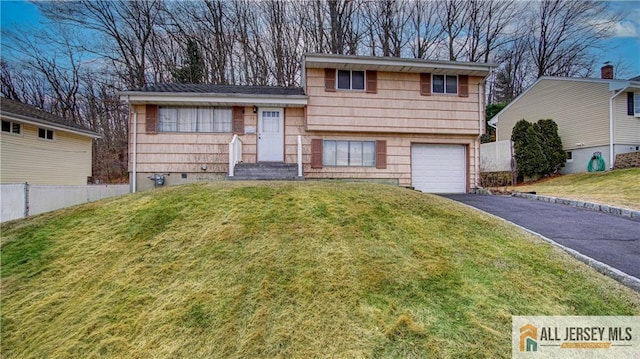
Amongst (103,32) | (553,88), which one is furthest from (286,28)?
(553,88)

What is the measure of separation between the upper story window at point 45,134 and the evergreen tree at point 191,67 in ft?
25.6

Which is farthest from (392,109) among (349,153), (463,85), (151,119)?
(151,119)

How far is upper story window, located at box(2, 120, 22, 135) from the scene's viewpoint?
1235 cm

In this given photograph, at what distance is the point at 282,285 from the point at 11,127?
15.7 meters

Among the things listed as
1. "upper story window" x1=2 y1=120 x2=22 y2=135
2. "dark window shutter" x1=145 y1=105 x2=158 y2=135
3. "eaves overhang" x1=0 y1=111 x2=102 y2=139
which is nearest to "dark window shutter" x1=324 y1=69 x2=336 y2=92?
"dark window shutter" x1=145 y1=105 x2=158 y2=135

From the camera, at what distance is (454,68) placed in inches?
439

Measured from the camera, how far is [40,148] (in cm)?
1387

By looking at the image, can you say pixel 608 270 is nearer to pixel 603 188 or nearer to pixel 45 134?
pixel 603 188

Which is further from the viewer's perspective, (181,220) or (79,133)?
(79,133)

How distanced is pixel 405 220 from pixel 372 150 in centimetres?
656

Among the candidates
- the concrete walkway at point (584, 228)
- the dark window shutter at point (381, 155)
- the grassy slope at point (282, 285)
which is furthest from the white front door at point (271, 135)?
the concrete walkway at point (584, 228)

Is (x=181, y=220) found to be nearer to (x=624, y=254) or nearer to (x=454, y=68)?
(x=624, y=254)

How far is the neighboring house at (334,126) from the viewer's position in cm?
1063

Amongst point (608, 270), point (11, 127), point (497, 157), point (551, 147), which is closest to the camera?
point (608, 270)
